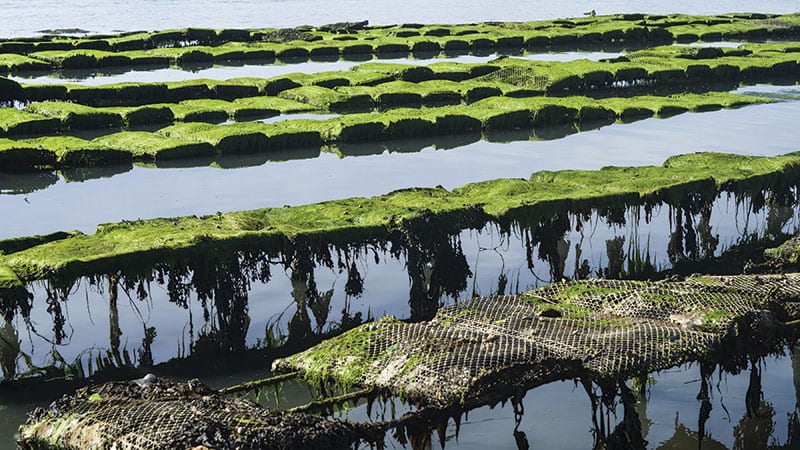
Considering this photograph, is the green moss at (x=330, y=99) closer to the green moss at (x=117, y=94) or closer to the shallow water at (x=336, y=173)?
the green moss at (x=117, y=94)

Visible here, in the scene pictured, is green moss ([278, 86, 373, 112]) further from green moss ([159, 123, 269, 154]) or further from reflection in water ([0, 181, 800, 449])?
reflection in water ([0, 181, 800, 449])

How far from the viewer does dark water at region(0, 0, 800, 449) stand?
15672 mm

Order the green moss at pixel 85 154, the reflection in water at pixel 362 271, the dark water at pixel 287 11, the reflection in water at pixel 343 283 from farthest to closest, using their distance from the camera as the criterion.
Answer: the dark water at pixel 287 11 → the green moss at pixel 85 154 → the reflection in water at pixel 362 271 → the reflection in water at pixel 343 283

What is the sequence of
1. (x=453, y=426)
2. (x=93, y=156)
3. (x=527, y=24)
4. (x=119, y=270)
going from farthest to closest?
(x=527, y=24) → (x=93, y=156) → (x=119, y=270) → (x=453, y=426)

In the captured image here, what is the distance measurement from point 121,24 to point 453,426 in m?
83.0

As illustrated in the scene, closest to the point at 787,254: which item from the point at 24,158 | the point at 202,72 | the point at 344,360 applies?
the point at 344,360

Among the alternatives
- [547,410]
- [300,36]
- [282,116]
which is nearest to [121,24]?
[300,36]

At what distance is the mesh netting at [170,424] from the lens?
10.2 meters

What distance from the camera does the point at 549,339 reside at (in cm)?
1304

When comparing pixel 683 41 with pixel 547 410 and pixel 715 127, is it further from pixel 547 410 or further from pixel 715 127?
pixel 547 410

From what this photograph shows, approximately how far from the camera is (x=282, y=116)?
130 ft

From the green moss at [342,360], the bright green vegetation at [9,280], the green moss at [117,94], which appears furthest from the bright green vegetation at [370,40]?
Answer: the green moss at [342,360]

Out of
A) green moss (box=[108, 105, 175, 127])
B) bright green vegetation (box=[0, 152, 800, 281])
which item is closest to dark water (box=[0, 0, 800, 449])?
bright green vegetation (box=[0, 152, 800, 281])

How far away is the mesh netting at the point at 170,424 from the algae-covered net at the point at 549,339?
5.16ft
